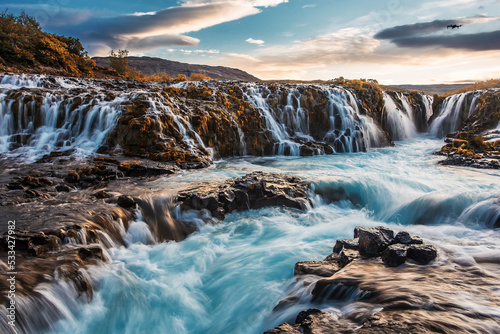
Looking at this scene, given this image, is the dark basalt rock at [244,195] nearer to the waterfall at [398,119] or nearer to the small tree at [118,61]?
the waterfall at [398,119]

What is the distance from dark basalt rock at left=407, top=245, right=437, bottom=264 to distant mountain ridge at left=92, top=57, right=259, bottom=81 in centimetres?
8877

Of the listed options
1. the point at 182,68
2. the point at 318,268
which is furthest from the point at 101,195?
the point at 182,68

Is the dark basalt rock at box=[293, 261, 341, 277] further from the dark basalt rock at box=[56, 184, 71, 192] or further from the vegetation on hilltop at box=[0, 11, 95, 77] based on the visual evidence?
the vegetation on hilltop at box=[0, 11, 95, 77]

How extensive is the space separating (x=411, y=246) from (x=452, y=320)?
1.99m

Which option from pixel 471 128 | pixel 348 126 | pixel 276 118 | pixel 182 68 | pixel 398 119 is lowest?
pixel 471 128

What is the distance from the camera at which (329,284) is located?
472cm

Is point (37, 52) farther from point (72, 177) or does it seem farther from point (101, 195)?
point (101, 195)

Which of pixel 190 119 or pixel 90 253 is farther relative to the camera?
pixel 190 119

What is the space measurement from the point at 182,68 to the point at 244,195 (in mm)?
95023

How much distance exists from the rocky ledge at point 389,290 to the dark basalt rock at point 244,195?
12.3ft

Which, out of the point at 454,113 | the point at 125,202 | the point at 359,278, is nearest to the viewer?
the point at 359,278

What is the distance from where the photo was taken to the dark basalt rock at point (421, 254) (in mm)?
5238

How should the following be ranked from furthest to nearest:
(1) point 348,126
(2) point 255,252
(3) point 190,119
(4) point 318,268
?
(1) point 348,126
(3) point 190,119
(2) point 255,252
(4) point 318,268

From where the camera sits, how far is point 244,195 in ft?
31.8
